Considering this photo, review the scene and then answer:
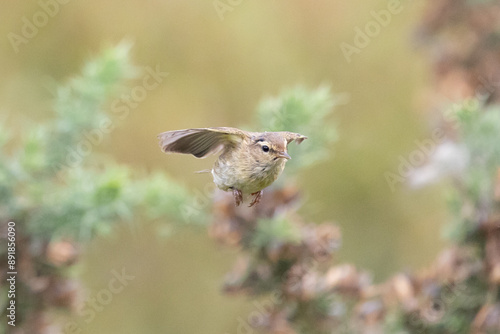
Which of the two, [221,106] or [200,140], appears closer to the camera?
[200,140]

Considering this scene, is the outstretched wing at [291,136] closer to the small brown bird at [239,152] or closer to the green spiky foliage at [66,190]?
the small brown bird at [239,152]

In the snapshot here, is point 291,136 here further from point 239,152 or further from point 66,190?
point 66,190

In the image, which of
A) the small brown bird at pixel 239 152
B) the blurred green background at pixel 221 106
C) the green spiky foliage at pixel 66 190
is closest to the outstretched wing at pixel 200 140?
the small brown bird at pixel 239 152

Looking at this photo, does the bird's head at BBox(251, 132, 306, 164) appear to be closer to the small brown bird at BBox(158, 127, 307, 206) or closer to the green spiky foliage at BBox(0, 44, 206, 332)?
the small brown bird at BBox(158, 127, 307, 206)

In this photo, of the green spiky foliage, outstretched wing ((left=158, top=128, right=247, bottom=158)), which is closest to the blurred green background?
the green spiky foliage

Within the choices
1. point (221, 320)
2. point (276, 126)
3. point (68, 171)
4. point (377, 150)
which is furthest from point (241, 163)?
point (377, 150)

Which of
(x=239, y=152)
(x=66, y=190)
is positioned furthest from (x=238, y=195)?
(x=66, y=190)

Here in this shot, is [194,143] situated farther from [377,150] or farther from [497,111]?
[377,150]
